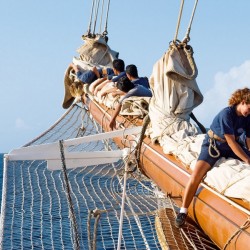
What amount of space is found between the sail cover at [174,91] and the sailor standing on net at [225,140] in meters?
0.95

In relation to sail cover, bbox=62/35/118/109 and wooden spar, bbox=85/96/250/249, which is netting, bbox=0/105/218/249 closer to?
sail cover, bbox=62/35/118/109

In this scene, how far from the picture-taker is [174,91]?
13.4ft

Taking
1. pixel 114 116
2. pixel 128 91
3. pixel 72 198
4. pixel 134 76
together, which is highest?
pixel 134 76

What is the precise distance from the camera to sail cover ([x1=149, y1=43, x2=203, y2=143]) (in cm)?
398

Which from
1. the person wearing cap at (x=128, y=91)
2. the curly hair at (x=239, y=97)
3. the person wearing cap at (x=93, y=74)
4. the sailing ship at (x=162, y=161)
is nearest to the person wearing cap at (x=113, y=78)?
the sailing ship at (x=162, y=161)

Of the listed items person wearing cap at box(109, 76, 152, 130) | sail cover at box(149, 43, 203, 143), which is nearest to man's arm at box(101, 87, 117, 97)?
person wearing cap at box(109, 76, 152, 130)

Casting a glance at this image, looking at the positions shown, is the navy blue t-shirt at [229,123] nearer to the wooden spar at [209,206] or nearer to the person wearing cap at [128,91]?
the wooden spar at [209,206]

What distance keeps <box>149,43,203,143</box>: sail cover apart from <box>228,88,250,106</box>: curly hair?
109cm

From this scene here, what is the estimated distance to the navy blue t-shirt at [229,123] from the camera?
2.81m

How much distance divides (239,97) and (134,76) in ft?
9.57

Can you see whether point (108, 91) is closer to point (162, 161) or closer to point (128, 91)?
point (128, 91)

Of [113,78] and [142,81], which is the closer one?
[142,81]

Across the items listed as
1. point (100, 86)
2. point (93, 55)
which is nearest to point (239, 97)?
point (100, 86)

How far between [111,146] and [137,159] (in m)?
2.82
